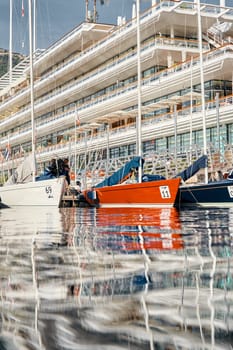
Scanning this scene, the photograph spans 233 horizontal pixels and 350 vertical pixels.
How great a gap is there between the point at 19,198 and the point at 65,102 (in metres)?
30.9

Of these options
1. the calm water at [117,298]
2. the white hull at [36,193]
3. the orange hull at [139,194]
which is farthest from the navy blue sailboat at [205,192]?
the calm water at [117,298]

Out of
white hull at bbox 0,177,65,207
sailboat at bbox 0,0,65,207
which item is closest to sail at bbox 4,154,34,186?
sailboat at bbox 0,0,65,207

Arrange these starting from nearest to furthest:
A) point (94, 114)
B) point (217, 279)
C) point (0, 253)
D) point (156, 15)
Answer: point (217, 279)
point (0, 253)
point (156, 15)
point (94, 114)

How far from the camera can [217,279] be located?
343cm

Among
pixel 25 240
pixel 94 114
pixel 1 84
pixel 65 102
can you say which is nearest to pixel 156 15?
pixel 94 114

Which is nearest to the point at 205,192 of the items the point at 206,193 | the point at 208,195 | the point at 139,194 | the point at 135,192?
the point at 206,193

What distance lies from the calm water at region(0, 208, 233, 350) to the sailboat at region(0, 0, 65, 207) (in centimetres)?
1630

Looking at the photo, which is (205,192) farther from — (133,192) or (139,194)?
(133,192)

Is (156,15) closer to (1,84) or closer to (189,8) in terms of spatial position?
(189,8)

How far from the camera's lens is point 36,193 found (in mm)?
22359

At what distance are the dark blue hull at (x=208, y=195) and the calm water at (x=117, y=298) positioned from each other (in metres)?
14.5

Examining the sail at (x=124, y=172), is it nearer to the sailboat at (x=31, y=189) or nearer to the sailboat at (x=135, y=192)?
the sailboat at (x=135, y=192)

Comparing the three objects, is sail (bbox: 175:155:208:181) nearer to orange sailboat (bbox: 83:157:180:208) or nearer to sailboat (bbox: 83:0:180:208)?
orange sailboat (bbox: 83:157:180:208)

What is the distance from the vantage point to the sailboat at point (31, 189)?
21.5 meters
